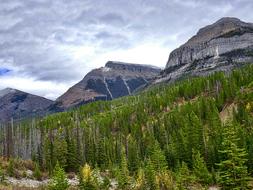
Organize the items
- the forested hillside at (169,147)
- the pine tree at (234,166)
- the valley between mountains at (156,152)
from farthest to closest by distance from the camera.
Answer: the forested hillside at (169,147), the valley between mountains at (156,152), the pine tree at (234,166)

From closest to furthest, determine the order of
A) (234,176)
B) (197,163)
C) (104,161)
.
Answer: (234,176), (197,163), (104,161)

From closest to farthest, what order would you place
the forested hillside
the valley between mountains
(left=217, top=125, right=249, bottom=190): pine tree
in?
(left=217, top=125, right=249, bottom=190): pine tree < the valley between mountains < the forested hillside

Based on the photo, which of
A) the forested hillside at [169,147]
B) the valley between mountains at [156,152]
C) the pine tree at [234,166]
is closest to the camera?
the pine tree at [234,166]

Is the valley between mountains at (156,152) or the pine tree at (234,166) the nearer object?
the pine tree at (234,166)

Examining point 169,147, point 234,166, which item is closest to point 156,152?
point 169,147

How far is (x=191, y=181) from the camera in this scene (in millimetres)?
63625

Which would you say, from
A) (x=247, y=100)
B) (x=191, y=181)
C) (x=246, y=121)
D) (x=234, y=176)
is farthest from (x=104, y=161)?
(x=234, y=176)

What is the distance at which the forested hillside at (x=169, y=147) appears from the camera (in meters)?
53.9

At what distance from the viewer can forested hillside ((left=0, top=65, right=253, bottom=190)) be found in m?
53.9

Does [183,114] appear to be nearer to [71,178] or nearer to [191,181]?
[71,178]

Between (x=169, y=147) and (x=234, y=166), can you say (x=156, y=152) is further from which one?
(x=234, y=166)

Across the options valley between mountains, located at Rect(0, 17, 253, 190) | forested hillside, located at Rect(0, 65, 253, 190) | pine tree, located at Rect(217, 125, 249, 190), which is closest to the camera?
pine tree, located at Rect(217, 125, 249, 190)

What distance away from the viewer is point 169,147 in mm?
99750

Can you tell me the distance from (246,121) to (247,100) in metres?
30.6
